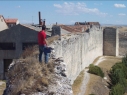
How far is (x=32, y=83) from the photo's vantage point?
636cm

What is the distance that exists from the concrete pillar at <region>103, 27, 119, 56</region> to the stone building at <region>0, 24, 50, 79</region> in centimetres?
1144

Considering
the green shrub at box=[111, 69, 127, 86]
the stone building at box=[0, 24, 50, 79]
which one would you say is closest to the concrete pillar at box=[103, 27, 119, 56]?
the stone building at box=[0, 24, 50, 79]

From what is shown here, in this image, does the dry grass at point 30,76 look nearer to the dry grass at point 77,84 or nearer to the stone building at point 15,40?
the dry grass at point 77,84

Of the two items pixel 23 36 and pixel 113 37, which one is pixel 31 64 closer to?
pixel 23 36

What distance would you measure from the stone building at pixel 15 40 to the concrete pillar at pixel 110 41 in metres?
11.4

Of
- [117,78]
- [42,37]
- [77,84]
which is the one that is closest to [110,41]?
[117,78]

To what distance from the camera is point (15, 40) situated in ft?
83.3

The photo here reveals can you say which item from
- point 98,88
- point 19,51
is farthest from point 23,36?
point 98,88

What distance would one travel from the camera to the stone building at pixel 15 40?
82.4ft

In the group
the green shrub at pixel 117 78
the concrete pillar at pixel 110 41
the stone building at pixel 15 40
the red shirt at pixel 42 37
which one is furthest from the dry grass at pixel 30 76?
the concrete pillar at pixel 110 41

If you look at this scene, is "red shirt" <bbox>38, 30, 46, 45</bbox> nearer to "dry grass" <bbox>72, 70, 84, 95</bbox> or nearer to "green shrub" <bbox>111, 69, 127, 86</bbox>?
"dry grass" <bbox>72, 70, 84, 95</bbox>

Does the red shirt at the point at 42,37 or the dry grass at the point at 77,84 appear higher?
the red shirt at the point at 42,37

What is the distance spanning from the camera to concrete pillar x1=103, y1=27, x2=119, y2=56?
3353 centimetres

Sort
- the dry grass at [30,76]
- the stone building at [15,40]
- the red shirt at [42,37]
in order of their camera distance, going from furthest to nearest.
→ the stone building at [15,40], the red shirt at [42,37], the dry grass at [30,76]
